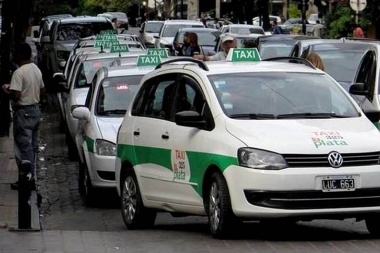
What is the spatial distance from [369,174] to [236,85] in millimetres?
1797

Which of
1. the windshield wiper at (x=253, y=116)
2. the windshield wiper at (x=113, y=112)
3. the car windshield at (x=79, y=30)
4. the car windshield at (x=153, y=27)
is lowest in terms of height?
the car windshield at (x=153, y=27)

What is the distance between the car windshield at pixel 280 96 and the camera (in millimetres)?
11328

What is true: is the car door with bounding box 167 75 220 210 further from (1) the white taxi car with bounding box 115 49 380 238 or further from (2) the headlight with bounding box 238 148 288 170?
(2) the headlight with bounding box 238 148 288 170

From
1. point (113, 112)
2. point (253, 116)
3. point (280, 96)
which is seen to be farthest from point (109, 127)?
point (253, 116)

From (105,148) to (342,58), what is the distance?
505cm

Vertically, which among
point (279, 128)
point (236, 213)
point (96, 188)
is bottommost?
point (96, 188)

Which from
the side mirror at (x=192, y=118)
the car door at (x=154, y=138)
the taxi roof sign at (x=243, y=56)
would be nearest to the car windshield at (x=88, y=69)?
the car door at (x=154, y=138)

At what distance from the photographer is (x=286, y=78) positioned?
11867 mm

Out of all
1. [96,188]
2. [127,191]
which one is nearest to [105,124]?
[96,188]

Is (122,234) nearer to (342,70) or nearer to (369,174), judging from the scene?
(369,174)

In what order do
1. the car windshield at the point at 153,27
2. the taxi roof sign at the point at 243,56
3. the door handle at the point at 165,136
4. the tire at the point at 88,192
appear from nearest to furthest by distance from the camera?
the door handle at the point at 165,136, the taxi roof sign at the point at 243,56, the tire at the point at 88,192, the car windshield at the point at 153,27

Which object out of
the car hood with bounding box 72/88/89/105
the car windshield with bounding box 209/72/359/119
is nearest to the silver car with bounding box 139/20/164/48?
the car hood with bounding box 72/88/89/105

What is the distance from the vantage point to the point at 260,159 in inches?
412

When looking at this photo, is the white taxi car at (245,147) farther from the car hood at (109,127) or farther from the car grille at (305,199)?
the car hood at (109,127)
